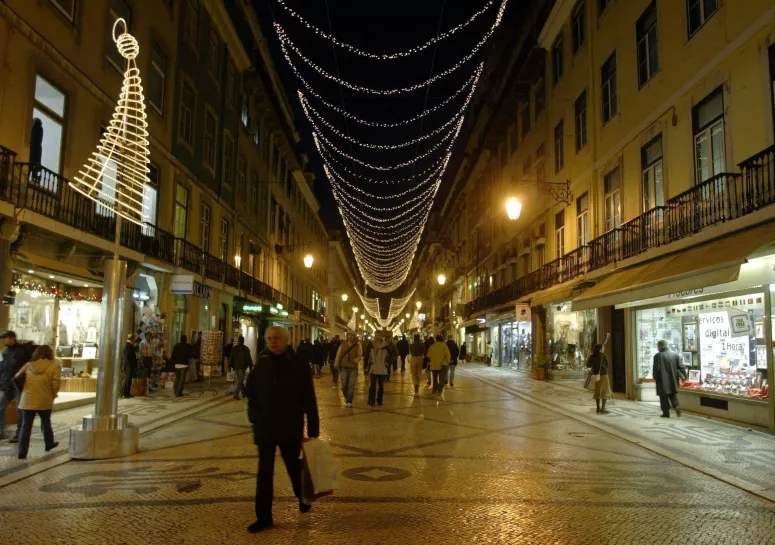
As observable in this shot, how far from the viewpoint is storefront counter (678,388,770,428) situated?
38.5ft

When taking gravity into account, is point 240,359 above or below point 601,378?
above

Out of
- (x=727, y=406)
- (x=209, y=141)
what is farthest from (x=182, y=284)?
(x=727, y=406)

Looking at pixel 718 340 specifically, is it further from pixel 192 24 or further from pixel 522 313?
pixel 192 24

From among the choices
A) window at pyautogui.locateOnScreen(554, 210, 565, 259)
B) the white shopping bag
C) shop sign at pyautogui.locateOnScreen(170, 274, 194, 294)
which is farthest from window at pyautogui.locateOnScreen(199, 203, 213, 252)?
the white shopping bag

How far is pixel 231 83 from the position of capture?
29.3 meters

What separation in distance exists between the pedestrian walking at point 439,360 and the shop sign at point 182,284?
7551 millimetres

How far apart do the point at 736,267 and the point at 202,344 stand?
53.5ft

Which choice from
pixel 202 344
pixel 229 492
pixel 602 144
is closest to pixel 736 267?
pixel 229 492

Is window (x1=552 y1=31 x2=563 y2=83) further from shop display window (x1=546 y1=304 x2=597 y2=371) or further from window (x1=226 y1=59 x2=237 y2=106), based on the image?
window (x1=226 y1=59 x2=237 y2=106)

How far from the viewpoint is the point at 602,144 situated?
2056cm

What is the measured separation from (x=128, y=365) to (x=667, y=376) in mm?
12991

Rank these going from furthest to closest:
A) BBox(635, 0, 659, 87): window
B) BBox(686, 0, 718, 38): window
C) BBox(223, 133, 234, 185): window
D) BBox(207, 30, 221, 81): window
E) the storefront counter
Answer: BBox(223, 133, 234, 185): window, BBox(207, 30, 221, 81): window, BBox(635, 0, 659, 87): window, BBox(686, 0, 718, 38): window, the storefront counter

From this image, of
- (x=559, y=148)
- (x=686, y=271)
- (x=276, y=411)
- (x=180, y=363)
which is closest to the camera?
(x=276, y=411)

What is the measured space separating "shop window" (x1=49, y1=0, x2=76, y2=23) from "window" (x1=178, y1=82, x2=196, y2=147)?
7215mm
